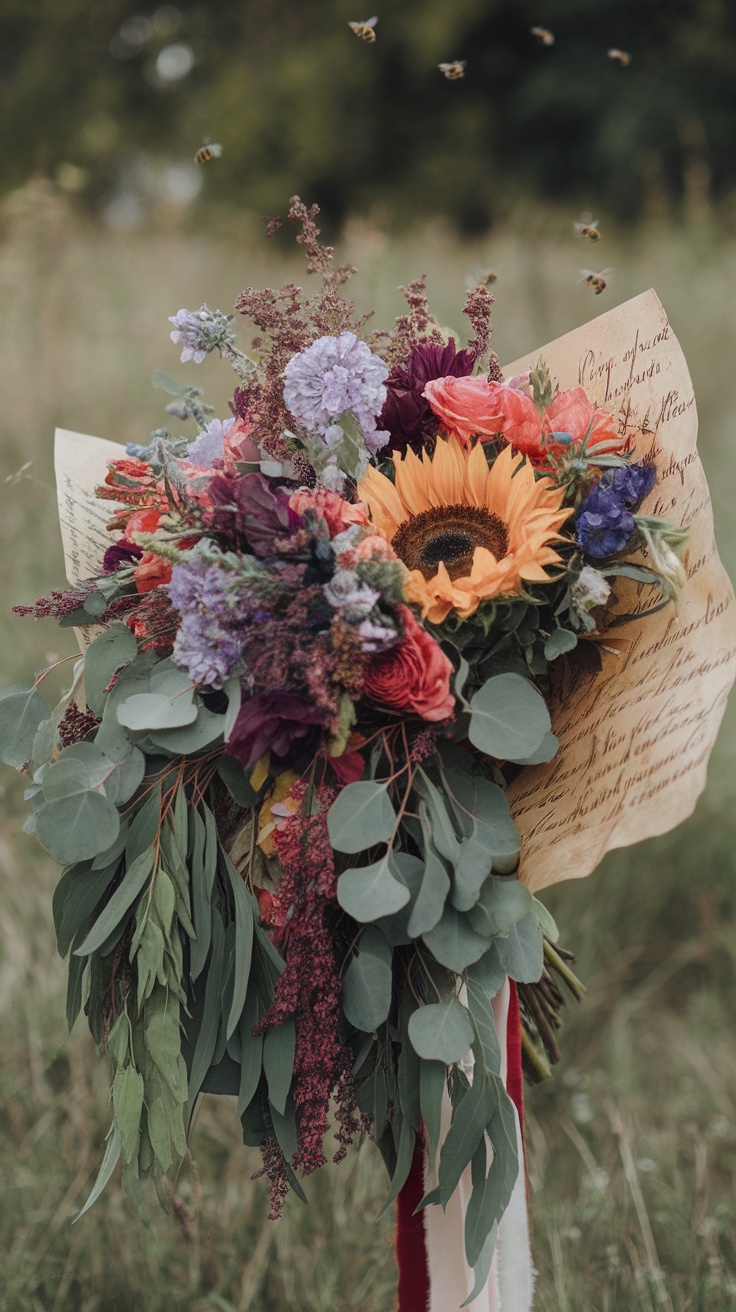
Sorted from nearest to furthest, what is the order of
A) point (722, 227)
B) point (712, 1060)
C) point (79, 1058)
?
point (79, 1058) < point (712, 1060) < point (722, 227)

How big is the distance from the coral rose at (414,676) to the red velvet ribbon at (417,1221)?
45cm

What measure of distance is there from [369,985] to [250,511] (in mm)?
469

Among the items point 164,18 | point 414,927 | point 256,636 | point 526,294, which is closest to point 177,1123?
point 414,927

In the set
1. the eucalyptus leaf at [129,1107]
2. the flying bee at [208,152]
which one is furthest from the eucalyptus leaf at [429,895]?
the flying bee at [208,152]

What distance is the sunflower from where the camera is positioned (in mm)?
1095

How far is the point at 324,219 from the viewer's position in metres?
10.0

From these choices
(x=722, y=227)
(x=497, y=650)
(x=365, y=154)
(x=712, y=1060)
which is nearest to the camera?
(x=497, y=650)

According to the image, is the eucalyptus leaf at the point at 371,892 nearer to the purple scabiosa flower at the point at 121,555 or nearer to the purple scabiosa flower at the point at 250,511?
the purple scabiosa flower at the point at 250,511

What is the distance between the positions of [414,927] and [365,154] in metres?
9.96

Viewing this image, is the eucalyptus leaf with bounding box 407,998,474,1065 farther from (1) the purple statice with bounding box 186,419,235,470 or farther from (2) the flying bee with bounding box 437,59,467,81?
(2) the flying bee with bounding box 437,59,467,81

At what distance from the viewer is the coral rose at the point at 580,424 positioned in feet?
3.85

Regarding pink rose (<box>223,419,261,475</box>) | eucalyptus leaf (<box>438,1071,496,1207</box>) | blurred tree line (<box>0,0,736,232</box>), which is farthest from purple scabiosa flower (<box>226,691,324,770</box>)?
blurred tree line (<box>0,0,736,232</box>)

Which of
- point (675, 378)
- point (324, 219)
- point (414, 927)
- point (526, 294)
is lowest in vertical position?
point (414, 927)

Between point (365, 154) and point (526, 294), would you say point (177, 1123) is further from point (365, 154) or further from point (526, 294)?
point (365, 154)
